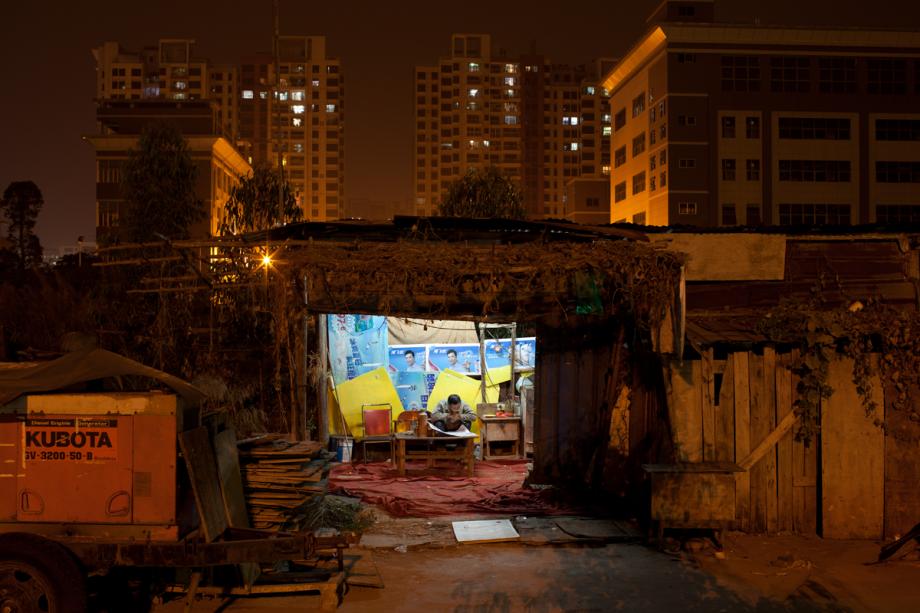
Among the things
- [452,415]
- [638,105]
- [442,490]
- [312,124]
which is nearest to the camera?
[442,490]

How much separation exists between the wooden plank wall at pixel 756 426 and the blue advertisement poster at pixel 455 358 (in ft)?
27.2

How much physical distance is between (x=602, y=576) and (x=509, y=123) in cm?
12838

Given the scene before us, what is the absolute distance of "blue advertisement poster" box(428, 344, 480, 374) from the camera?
57.8 feet

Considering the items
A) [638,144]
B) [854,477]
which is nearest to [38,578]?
[854,477]

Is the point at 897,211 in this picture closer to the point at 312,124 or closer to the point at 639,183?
the point at 639,183

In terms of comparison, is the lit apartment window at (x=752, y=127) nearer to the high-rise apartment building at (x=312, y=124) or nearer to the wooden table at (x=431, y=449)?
the wooden table at (x=431, y=449)

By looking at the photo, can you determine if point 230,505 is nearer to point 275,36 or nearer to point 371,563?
point 371,563

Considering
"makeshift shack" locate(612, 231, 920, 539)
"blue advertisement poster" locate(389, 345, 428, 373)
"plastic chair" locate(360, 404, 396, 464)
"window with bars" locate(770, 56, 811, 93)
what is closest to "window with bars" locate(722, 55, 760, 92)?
"window with bars" locate(770, 56, 811, 93)

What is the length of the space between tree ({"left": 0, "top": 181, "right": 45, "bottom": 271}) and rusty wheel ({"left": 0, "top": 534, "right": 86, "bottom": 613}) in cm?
5520

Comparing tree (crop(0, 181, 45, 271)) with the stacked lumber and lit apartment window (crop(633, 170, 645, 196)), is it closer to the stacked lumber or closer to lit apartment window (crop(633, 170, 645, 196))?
lit apartment window (crop(633, 170, 645, 196))

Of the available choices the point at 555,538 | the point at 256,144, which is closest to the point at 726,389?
the point at 555,538

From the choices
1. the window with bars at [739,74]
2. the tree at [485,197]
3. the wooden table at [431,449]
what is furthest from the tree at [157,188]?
the window with bars at [739,74]

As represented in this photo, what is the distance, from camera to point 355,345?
1677 cm

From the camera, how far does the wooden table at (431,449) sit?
46.3 ft
